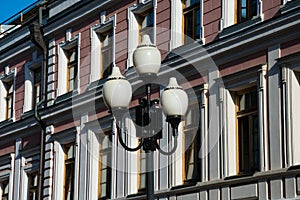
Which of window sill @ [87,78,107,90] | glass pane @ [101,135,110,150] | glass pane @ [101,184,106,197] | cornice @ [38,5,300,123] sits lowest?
glass pane @ [101,184,106,197]

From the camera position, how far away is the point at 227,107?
669 inches

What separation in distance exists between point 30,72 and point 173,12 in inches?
320

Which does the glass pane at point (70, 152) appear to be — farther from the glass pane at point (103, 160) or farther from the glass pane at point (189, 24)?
the glass pane at point (189, 24)

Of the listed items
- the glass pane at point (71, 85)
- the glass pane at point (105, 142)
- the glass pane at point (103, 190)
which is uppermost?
the glass pane at point (71, 85)

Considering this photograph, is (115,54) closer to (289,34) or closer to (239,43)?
(239,43)

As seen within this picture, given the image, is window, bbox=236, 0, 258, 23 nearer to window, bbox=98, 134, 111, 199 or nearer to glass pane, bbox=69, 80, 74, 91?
window, bbox=98, 134, 111, 199

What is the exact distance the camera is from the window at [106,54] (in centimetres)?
2161

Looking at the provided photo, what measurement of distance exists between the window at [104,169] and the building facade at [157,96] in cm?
3

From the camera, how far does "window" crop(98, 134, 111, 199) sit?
2100 centimetres

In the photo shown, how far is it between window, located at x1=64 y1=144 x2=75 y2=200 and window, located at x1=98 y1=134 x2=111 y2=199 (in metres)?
1.35

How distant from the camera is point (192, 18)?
1884 cm

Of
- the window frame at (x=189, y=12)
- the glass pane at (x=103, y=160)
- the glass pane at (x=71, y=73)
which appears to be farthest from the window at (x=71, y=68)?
the window frame at (x=189, y=12)

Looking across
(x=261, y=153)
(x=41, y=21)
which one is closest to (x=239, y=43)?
(x=261, y=153)

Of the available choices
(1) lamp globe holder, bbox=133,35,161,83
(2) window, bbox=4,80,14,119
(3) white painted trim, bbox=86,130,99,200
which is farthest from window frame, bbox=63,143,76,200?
(1) lamp globe holder, bbox=133,35,161,83
